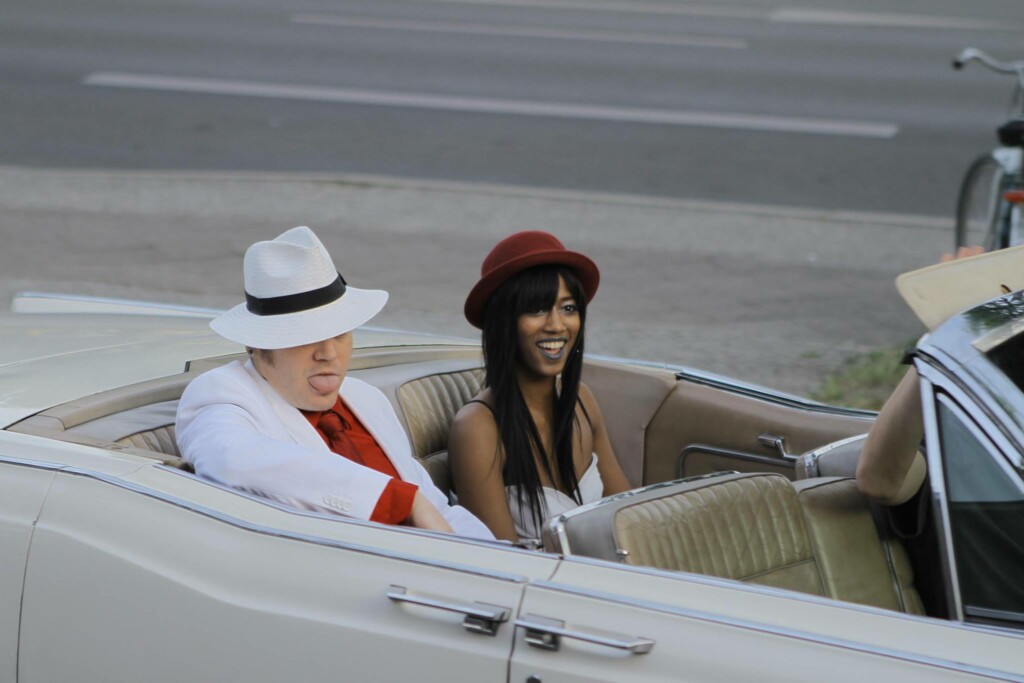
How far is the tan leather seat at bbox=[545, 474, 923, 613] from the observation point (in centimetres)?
247

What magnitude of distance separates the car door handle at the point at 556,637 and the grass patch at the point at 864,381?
384 centimetres

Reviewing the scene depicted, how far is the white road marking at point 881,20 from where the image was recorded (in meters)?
15.1

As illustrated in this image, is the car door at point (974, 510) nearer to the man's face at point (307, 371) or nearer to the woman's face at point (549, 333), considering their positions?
the woman's face at point (549, 333)

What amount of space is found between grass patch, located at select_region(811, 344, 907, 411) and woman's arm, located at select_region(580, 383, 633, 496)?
97.8 inches

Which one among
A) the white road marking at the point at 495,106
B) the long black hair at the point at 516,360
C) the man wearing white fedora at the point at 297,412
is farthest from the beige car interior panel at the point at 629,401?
the white road marking at the point at 495,106

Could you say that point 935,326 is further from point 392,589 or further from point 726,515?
point 392,589

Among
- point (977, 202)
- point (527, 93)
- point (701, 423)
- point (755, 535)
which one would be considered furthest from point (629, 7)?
point (755, 535)

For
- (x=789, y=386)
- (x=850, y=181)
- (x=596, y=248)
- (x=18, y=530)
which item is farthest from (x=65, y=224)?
(x=18, y=530)

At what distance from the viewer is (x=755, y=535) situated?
2664 millimetres

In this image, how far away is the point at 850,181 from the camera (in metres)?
9.56

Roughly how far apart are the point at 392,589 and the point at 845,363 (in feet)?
14.8

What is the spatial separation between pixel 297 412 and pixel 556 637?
1022 millimetres

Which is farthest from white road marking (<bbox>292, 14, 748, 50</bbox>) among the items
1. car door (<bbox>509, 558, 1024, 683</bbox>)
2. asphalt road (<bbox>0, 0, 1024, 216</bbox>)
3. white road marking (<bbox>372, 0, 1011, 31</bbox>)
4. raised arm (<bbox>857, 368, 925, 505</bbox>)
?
car door (<bbox>509, 558, 1024, 683</bbox>)

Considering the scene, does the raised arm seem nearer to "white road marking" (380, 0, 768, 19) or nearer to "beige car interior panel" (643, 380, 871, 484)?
Result: "beige car interior panel" (643, 380, 871, 484)
